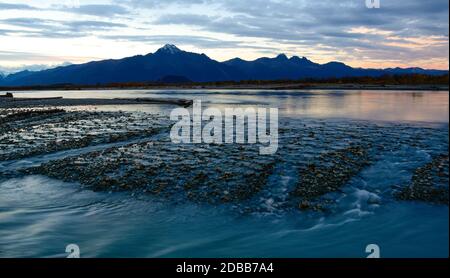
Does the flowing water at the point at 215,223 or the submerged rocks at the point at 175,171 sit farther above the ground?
the submerged rocks at the point at 175,171

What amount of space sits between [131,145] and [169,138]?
10.4 ft

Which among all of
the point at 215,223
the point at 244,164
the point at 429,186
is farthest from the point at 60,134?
the point at 429,186

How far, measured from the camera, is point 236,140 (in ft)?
75.7

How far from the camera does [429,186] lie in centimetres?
1284

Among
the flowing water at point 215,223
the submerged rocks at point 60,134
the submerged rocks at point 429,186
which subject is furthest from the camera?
the submerged rocks at point 60,134

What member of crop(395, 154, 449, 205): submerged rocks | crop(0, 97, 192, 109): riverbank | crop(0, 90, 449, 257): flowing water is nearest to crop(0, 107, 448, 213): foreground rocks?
crop(395, 154, 449, 205): submerged rocks

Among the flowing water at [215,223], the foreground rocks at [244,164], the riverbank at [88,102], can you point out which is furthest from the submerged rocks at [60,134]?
the riverbank at [88,102]

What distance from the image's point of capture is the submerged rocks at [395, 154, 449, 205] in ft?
38.3

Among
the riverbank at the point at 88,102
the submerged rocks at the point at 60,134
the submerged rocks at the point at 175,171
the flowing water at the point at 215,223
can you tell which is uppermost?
the riverbank at the point at 88,102

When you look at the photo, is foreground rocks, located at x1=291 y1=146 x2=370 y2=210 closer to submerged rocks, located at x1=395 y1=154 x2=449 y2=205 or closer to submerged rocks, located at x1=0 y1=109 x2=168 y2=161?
submerged rocks, located at x1=395 y1=154 x2=449 y2=205

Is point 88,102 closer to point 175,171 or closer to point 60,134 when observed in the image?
point 60,134

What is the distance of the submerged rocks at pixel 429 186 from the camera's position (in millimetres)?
11680

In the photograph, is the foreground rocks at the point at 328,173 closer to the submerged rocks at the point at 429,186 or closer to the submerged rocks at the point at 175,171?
the submerged rocks at the point at 175,171
